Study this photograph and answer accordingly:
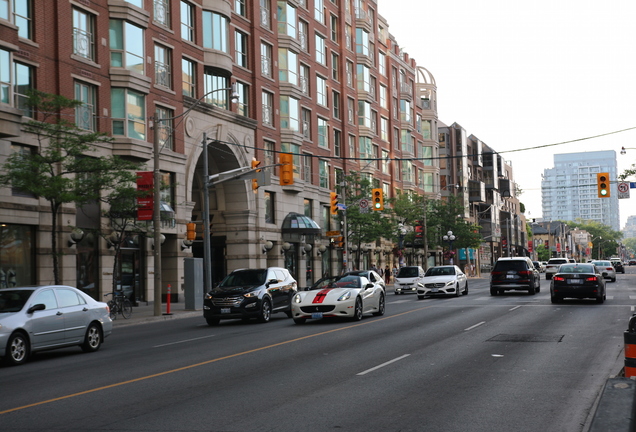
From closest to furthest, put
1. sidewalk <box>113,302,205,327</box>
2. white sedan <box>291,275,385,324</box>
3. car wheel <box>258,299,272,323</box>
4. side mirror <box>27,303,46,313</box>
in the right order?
side mirror <box>27,303,46,313</box>
white sedan <box>291,275,385,324</box>
car wheel <box>258,299,272,323</box>
sidewalk <box>113,302,205,327</box>

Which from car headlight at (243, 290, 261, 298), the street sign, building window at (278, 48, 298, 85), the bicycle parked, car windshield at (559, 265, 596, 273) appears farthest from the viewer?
building window at (278, 48, 298, 85)

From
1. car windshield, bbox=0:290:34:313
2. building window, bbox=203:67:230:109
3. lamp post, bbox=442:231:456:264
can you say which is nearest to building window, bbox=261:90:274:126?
building window, bbox=203:67:230:109

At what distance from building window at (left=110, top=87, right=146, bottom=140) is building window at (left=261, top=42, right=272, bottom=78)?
14838mm

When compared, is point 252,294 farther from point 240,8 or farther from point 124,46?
point 240,8

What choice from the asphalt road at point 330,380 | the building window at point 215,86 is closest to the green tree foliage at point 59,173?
the asphalt road at point 330,380

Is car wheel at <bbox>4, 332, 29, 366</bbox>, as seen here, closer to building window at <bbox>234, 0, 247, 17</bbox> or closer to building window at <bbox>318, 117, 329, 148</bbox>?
building window at <bbox>234, 0, 247, 17</bbox>

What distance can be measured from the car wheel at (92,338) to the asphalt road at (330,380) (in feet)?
0.80

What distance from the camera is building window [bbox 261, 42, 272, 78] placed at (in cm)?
4859

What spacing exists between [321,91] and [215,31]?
54.9 ft

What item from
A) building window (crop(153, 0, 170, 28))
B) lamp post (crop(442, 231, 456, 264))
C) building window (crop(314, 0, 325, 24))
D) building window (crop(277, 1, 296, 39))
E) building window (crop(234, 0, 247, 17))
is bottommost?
lamp post (crop(442, 231, 456, 264))

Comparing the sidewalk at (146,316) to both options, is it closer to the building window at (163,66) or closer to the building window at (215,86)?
the building window at (163,66)

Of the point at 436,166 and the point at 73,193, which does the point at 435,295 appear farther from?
the point at 436,166

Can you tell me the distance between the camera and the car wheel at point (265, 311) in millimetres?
22484

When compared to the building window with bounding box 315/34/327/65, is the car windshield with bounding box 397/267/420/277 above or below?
below
